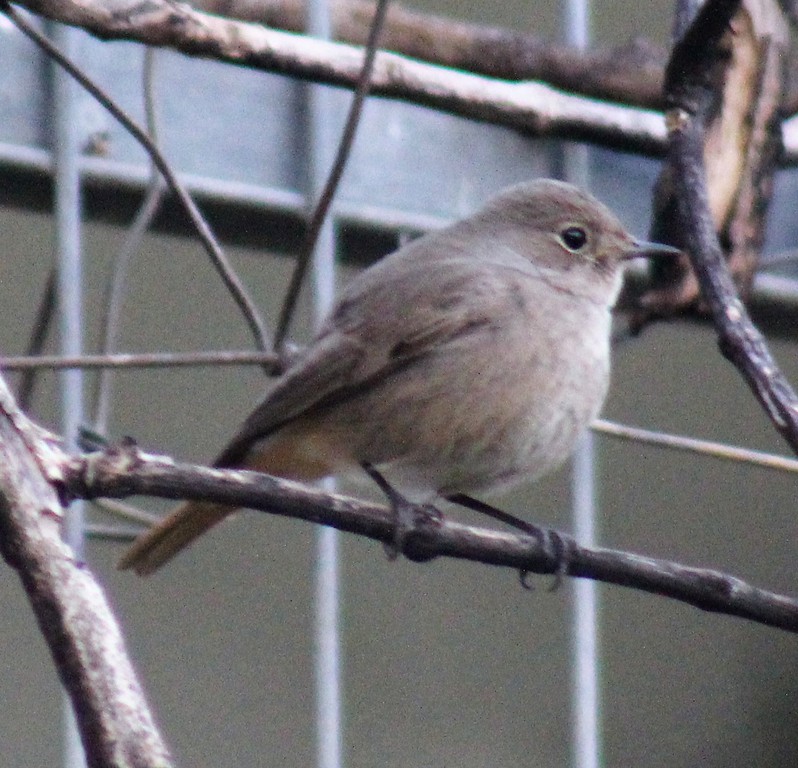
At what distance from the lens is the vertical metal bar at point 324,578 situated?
12.8 ft

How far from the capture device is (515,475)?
12.4ft

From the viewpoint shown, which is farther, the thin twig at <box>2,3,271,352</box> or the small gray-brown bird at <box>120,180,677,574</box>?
the small gray-brown bird at <box>120,180,677,574</box>

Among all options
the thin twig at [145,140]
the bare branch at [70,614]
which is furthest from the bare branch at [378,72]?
the bare branch at [70,614]

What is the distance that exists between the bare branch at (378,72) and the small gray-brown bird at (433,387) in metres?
0.41

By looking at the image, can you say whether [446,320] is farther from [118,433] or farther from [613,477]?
[613,477]

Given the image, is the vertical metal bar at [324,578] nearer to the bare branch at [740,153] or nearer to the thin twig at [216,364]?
the thin twig at [216,364]

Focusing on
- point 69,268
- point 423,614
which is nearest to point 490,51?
point 69,268

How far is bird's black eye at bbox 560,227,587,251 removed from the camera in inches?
165

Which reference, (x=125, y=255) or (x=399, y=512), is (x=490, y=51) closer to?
(x=125, y=255)

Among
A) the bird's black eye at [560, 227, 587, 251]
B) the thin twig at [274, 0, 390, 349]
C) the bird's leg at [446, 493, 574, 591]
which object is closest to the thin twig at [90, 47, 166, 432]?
the thin twig at [274, 0, 390, 349]

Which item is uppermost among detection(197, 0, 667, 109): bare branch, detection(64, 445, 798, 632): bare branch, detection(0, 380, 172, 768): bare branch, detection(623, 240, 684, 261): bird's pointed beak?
detection(197, 0, 667, 109): bare branch

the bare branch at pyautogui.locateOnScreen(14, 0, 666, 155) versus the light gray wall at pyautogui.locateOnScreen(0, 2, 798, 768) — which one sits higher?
the bare branch at pyautogui.locateOnScreen(14, 0, 666, 155)

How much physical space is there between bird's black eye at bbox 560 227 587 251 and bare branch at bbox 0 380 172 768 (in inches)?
89.2

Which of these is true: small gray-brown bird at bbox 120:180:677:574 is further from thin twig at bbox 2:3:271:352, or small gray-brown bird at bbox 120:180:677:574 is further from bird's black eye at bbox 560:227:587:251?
thin twig at bbox 2:3:271:352
